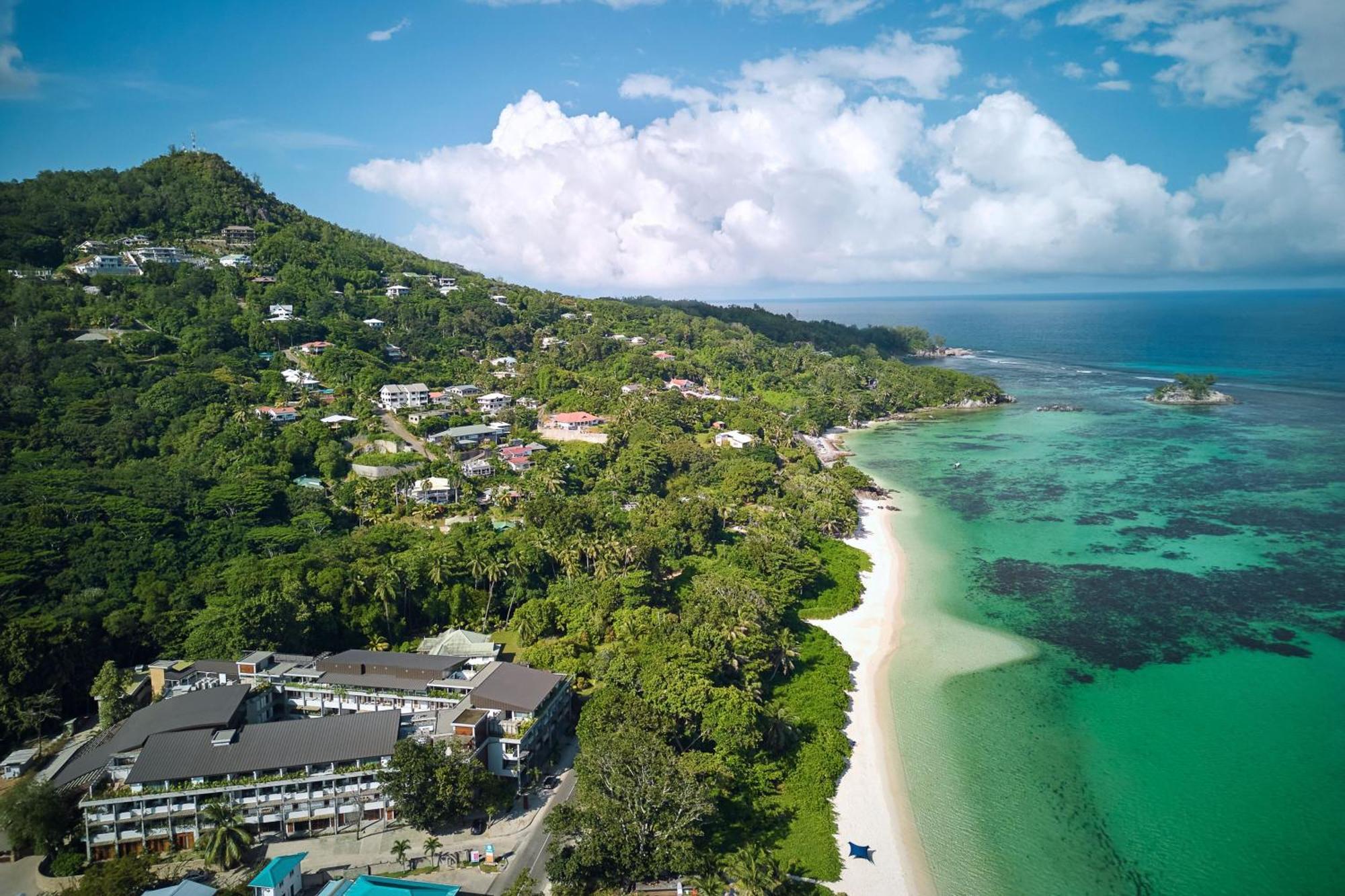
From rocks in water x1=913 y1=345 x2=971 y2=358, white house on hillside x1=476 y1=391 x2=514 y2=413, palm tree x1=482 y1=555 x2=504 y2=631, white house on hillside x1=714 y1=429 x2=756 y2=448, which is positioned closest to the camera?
palm tree x1=482 y1=555 x2=504 y2=631

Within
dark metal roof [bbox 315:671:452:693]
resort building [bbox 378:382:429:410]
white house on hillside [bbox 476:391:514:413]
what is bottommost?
dark metal roof [bbox 315:671:452:693]

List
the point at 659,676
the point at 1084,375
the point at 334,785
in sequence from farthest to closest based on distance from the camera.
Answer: the point at 1084,375 < the point at 659,676 < the point at 334,785

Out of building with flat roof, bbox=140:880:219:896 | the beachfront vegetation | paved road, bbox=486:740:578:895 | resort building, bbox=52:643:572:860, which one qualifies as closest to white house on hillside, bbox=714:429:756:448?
resort building, bbox=52:643:572:860

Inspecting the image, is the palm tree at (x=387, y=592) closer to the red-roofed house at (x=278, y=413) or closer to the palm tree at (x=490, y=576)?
the palm tree at (x=490, y=576)

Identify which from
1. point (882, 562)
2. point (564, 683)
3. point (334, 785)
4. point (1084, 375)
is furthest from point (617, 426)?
point (1084, 375)

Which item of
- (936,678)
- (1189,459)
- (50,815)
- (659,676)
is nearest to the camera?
(50,815)

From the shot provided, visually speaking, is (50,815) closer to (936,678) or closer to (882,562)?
(936,678)

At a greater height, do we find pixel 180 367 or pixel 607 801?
pixel 180 367

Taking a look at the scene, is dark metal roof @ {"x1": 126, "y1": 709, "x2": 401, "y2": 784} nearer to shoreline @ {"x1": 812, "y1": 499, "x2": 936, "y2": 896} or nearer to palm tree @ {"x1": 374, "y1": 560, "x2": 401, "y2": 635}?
palm tree @ {"x1": 374, "y1": 560, "x2": 401, "y2": 635}

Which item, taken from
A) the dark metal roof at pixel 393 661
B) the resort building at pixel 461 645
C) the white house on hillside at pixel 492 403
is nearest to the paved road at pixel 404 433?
the white house on hillside at pixel 492 403
